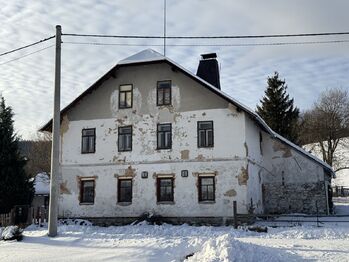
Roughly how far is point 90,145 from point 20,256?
47.8 ft

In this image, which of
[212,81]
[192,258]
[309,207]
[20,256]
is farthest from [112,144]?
[192,258]

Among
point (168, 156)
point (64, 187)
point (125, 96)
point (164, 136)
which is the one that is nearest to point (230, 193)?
point (168, 156)

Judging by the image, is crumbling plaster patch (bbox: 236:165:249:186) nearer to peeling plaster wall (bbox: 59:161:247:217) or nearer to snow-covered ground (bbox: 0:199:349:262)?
peeling plaster wall (bbox: 59:161:247:217)

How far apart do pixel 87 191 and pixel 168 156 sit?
5.38 metres

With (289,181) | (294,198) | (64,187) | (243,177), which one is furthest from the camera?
(289,181)

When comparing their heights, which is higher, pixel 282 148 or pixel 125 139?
pixel 125 139

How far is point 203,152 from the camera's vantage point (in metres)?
24.3

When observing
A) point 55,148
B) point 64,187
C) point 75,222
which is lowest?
point 75,222

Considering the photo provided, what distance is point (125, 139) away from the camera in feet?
85.7

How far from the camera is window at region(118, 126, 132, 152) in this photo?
2598cm

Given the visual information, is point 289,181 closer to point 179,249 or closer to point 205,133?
point 205,133

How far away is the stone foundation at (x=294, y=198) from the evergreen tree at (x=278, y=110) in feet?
55.4

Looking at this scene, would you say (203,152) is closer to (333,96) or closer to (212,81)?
(212,81)

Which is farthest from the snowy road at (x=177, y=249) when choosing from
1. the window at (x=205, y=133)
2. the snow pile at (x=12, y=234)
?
the window at (x=205, y=133)
